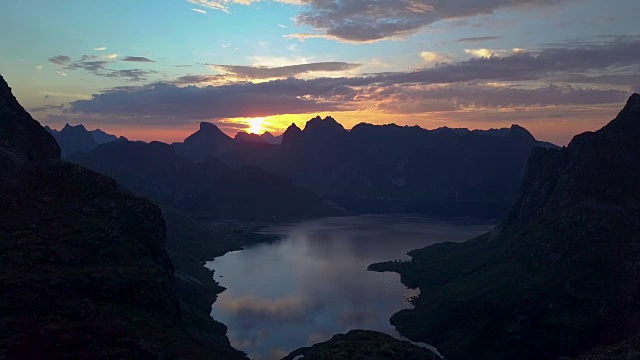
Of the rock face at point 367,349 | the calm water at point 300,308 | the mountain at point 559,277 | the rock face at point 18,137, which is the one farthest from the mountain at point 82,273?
the mountain at point 559,277

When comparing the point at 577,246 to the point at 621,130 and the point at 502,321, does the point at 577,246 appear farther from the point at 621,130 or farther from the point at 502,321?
the point at 621,130

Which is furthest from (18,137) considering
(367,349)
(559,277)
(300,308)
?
(559,277)

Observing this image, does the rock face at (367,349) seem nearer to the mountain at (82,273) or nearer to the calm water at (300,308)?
the calm water at (300,308)

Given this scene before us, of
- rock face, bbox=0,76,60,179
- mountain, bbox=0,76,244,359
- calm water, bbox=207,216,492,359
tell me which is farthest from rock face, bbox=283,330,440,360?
rock face, bbox=0,76,60,179

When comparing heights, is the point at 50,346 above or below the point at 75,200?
below

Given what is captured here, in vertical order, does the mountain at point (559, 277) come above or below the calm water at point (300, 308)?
above

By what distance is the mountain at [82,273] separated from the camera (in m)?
78.8

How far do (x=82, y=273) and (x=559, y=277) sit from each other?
121m

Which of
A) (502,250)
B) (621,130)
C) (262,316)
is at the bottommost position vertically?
(262,316)

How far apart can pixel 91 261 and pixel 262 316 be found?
64204 millimetres

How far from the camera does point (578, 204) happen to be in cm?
15912

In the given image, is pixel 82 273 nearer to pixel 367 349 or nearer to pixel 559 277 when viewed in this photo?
pixel 367 349

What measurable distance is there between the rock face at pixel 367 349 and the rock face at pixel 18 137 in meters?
90.3

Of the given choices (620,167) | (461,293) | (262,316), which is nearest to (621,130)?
(620,167)
